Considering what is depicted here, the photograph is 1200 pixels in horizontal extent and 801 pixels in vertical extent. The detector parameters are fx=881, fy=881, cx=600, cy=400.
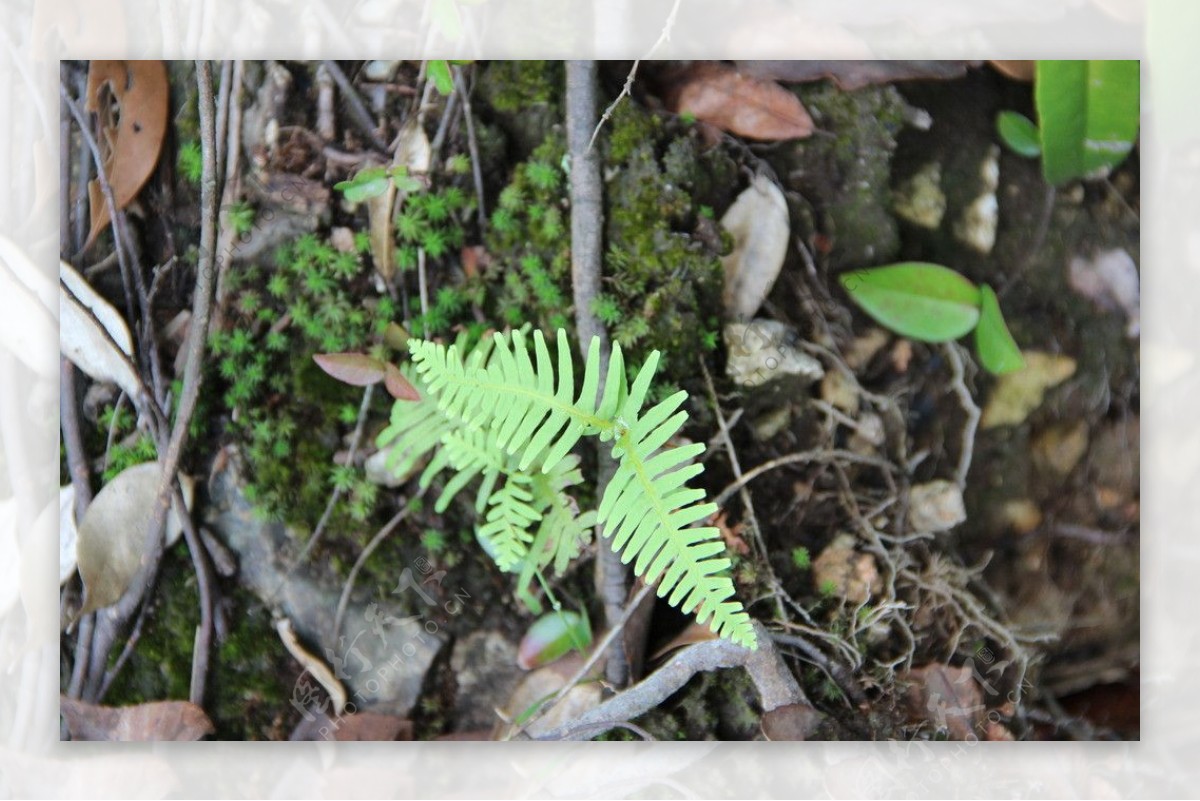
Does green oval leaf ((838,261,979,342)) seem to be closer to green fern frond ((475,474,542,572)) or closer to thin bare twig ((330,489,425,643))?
green fern frond ((475,474,542,572))

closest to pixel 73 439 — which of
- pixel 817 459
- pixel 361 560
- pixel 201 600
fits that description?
pixel 201 600

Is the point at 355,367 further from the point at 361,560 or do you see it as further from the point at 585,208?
the point at 585,208

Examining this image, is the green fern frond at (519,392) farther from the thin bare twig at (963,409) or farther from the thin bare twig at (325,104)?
the thin bare twig at (963,409)

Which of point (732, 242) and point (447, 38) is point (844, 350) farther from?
point (447, 38)

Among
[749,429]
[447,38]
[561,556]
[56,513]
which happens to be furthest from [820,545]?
[56,513]

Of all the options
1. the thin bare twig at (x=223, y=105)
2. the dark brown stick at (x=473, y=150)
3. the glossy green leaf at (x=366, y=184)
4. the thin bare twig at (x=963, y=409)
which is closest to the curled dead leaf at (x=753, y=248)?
the thin bare twig at (x=963, y=409)

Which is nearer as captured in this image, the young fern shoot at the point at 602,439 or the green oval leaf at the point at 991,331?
the young fern shoot at the point at 602,439
